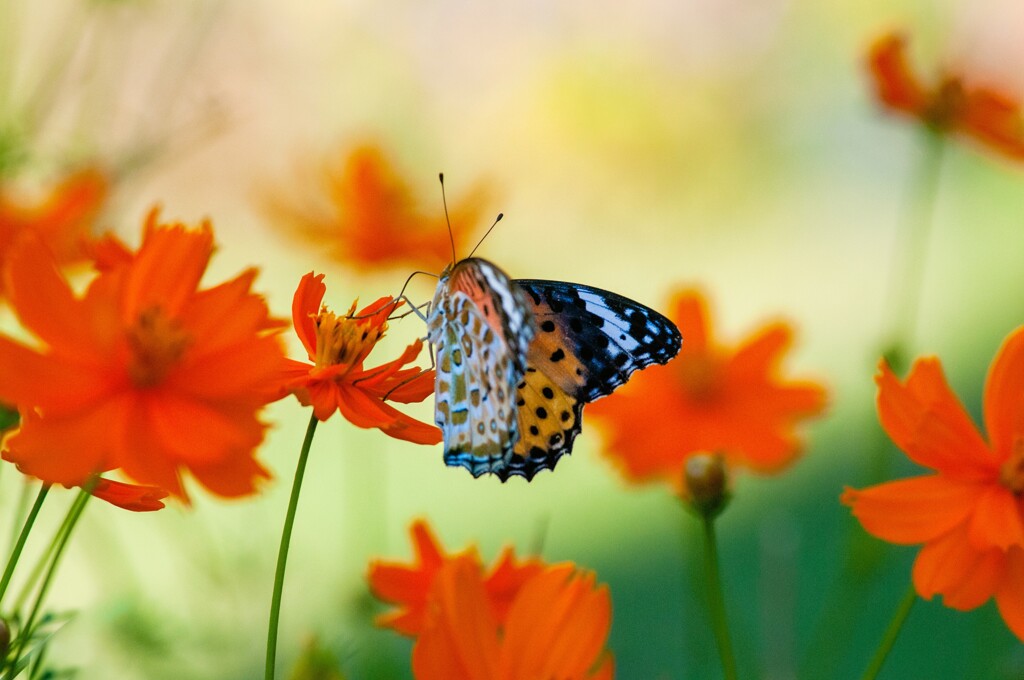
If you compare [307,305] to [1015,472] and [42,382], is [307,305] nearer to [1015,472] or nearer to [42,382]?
[42,382]

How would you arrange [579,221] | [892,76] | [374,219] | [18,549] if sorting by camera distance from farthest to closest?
[579,221]
[374,219]
[892,76]
[18,549]

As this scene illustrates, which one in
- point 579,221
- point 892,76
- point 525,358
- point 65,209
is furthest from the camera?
point 579,221

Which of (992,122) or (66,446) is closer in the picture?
(66,446)

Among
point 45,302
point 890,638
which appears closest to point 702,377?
point 890,638

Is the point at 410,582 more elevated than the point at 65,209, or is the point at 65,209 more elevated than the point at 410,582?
the point at 65,209

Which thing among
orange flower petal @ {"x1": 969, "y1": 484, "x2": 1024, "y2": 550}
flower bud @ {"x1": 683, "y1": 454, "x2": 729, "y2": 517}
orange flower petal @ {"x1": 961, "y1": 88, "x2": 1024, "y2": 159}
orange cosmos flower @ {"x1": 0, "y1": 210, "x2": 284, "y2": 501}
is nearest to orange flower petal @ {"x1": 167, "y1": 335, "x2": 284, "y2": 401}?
orange cosmos flower @ {"x1": 0, "y1": 210, "x2": 284, "y2": 501}

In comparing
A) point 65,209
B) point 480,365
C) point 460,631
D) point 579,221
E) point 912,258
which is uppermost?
point 579,221

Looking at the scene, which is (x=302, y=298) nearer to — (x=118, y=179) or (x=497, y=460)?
(x=497, y=460)
